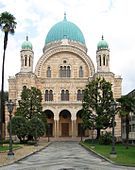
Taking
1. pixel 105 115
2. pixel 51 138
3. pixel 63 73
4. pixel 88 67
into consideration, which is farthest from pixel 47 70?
pixel 105 115

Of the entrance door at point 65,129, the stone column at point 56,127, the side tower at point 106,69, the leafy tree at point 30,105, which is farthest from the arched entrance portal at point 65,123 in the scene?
the leafy tree at point 30,105

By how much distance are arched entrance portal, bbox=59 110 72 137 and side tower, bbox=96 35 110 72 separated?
11.8 metres

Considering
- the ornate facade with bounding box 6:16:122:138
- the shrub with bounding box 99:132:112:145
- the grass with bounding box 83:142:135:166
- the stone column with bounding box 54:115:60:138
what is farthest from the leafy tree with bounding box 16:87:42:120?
the grass with bounding box 83:142:135:166

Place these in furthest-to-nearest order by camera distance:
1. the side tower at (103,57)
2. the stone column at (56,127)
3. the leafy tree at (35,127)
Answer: the side tower at (103,57) < the stone column at (56,127) < the leafy tree at (35,127)

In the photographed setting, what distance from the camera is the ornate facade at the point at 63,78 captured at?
7594 centimetres

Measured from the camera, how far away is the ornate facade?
7594cm

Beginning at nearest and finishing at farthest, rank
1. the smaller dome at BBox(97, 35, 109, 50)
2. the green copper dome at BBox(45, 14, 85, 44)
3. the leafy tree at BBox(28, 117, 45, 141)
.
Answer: the leafy tree at BBox(28, 117, 45, 141), the smaller dome at BBox(97, 35, 109, 50), the green copper dome at BBox(45, 14, 85, 44)

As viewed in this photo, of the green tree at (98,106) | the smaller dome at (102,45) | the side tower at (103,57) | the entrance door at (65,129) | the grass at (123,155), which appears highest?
the smaller dome at (102,45)

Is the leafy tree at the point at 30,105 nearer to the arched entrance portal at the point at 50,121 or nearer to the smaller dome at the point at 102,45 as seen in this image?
the arched entrance portal at the point at 50,121

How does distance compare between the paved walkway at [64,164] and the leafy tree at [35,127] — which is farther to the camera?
the leafy tree at [35,127]

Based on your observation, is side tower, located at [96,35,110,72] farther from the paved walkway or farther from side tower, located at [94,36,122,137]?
the paved walkway

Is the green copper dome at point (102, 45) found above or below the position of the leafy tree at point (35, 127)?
above

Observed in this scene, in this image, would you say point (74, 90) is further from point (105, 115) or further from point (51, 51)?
point (105, 115)

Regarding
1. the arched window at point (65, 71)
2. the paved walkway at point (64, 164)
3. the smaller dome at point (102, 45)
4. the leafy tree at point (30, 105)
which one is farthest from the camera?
the arched window at point (65, 71)
